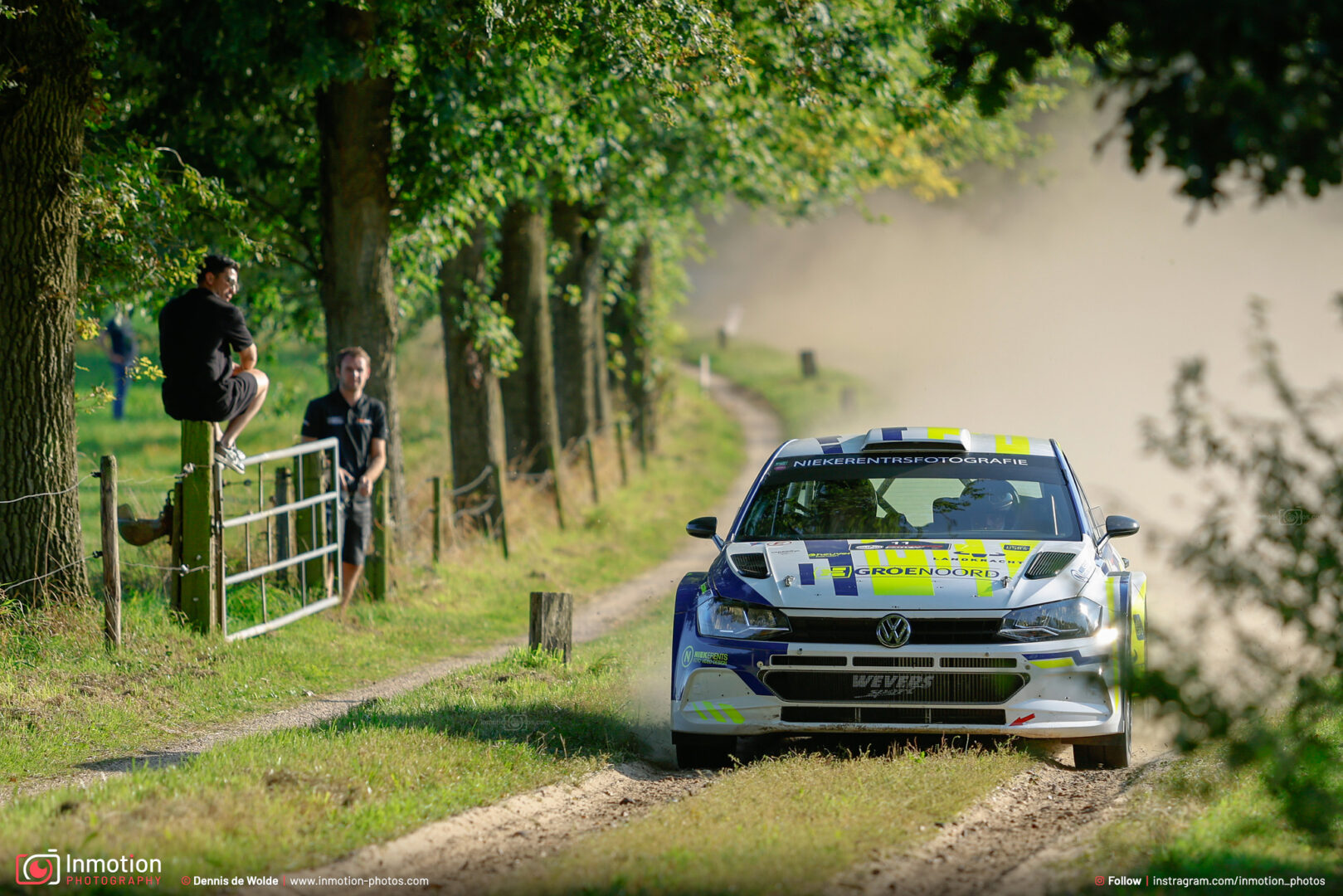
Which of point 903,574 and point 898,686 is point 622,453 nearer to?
point 903,574

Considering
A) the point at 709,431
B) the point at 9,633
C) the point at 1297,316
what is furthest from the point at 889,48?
the point at 1297,316

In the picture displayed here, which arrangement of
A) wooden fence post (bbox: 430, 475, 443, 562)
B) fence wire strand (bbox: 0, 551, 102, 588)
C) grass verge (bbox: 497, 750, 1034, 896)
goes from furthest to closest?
wooden fence post (bbox: 430, 475, 443, 562)
fence wire strand (bbox: 0, 551, 102, 588)
grass verge (bbox: 497, 750, 1034, 896)

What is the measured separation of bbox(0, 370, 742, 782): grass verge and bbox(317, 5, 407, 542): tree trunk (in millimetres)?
1861

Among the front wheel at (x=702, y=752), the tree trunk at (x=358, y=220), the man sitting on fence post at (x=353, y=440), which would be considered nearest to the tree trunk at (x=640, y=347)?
the tree trunk at (x=358, y=220)

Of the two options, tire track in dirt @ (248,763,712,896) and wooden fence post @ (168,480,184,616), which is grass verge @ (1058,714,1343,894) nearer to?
tire track in dirt @ (248,763,712,896)

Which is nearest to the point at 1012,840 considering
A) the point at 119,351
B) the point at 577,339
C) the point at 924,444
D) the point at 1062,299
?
the point at 924,444

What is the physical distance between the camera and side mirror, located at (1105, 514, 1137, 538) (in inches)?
286

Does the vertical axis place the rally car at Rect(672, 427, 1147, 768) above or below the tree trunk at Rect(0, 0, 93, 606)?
below

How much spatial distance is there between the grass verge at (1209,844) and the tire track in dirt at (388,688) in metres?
4.46

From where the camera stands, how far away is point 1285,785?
4.16 meters

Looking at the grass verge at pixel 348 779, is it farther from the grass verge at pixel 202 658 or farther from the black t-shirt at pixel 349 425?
the black t-shirt at pixel 349 425

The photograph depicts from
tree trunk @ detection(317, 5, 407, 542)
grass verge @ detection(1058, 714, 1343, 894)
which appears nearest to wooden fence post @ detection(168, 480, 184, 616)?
tree trunk @ detection(317, 5, 407, 542)

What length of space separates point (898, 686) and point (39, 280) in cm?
629

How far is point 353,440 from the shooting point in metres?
11.7
